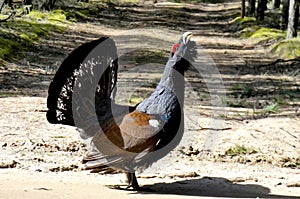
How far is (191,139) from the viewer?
8.71m

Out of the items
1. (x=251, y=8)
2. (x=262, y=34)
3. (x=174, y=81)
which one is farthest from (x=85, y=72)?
(x=251, y=8)

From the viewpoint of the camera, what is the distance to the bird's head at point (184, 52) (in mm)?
6000

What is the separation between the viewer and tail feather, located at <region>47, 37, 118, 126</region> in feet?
20.8

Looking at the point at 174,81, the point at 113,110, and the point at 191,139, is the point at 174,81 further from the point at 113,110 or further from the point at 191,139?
the point at 191,139

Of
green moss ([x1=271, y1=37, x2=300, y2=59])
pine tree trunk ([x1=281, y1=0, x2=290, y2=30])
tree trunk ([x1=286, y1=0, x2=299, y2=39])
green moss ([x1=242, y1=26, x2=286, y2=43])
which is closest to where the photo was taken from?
green moss ([x1=271, y1=37, x2=300, y2=59])

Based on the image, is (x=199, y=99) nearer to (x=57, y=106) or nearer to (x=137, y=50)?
(x=57, y=106)

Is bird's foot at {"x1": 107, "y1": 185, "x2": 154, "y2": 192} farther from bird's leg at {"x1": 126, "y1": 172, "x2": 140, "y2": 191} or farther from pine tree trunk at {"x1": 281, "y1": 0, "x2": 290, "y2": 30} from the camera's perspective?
pine tree trunk at {"x1": 281, "y1": 0, "x2": 290, "y2": 30}

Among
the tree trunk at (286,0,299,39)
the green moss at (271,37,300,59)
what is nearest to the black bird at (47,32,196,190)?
the green moss at (271,37,300,59)

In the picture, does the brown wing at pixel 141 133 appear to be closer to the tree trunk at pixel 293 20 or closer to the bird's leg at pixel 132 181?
the bird's leg at pixel 132 181

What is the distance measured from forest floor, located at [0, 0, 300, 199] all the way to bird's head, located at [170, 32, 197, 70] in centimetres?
139

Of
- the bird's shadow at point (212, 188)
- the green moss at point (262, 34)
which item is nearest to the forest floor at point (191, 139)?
the bird's shadow at point (212, 188)

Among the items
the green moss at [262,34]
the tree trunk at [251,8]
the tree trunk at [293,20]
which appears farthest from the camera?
the tree trunk at [251,8]

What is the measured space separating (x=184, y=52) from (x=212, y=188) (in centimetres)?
168

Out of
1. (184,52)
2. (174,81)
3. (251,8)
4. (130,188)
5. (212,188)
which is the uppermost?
(184,52)
